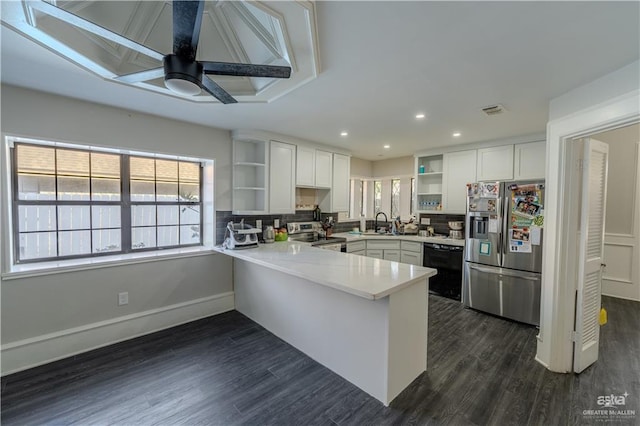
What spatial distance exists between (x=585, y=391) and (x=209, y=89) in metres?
3.49

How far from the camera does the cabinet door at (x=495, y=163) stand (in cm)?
376

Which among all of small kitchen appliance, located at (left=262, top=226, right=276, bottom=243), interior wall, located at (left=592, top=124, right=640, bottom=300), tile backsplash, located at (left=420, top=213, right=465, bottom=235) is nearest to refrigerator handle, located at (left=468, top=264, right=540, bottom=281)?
tile backsplash, located at (left=420, top=213, right=465, bottom=235)

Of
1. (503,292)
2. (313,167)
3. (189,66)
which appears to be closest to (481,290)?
(503,292)

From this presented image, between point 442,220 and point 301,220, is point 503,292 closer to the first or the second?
point 442,220

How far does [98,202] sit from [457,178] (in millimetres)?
4787

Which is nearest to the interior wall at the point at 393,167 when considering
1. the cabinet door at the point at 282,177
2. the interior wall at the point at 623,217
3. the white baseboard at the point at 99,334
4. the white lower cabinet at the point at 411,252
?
the white lower cabinet at the point at 411,252

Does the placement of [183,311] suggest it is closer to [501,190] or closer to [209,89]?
[209,89]

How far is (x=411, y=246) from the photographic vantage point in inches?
179

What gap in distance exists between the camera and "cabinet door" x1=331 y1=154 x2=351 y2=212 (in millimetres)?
4660

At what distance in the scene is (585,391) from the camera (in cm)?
208

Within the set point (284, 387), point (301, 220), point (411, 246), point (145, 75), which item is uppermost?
point (145, 75)

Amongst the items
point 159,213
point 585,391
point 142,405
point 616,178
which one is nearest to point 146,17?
point 159,213

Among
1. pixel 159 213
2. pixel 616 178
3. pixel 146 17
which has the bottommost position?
pixel 159 213

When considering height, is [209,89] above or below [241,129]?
below
